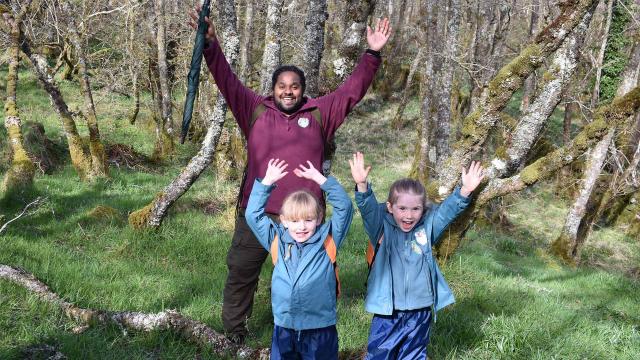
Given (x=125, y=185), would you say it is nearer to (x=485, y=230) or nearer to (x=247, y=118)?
(x=247, y=118)

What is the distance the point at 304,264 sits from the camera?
10.0 feet

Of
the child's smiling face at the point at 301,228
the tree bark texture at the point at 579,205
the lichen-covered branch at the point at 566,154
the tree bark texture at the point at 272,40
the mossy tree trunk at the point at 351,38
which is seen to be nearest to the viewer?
the child's smiling face at the point at 301,228

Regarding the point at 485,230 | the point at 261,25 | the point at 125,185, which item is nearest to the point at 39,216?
the point at 125,185

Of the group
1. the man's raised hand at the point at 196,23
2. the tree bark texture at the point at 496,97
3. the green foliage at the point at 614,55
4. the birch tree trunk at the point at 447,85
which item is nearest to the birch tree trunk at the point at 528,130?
the tree bark texture at the point at 496,97

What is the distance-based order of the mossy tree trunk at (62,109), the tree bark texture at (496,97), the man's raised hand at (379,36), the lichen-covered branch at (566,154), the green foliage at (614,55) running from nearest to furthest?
the man's raised hand at (379,36)
the tree bark texture at (496,97)
the lichen-covered branch at (566,154)
the mossy tree trunk at (62,109)
the green foliage at (614,55)

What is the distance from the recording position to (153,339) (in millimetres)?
3625

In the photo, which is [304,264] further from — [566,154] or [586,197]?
[586,197]

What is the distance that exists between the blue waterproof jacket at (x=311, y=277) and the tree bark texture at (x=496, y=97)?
2190 mm

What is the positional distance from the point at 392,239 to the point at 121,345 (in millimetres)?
2014

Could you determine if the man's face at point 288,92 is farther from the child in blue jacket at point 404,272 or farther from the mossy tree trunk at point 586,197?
the mossy tree trunk at point 586,197

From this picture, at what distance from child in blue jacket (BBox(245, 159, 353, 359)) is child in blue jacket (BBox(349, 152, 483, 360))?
0.96ft

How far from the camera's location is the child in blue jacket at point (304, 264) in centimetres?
304

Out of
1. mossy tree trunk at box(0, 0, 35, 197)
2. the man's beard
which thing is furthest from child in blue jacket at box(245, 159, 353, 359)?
mossy tree trunk at box(0, 0, 35, 197)

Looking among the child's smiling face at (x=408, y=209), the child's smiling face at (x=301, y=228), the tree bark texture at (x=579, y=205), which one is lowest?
the tree bark texture at (x=579, y=205)
